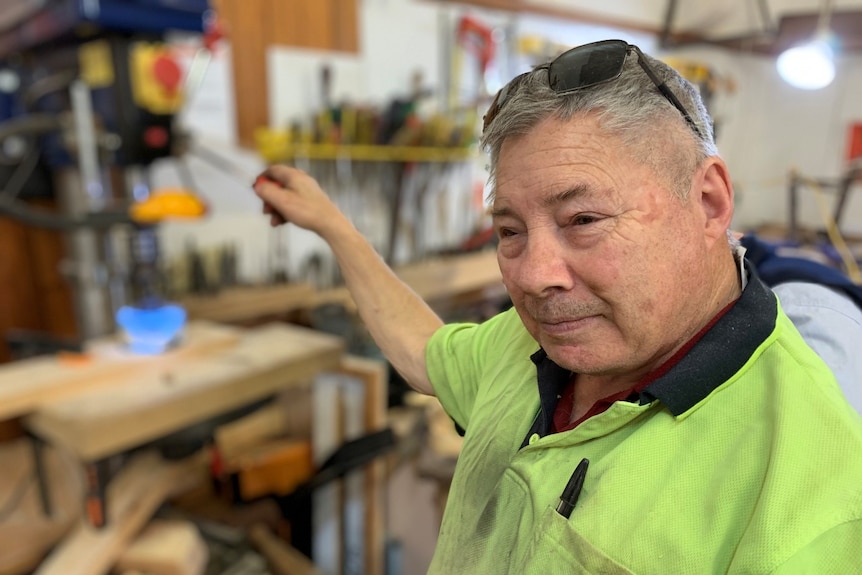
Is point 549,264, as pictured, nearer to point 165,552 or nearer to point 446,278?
point 165,552

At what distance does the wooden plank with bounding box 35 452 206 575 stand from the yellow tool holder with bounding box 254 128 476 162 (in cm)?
97

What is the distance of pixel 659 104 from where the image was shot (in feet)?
1.71

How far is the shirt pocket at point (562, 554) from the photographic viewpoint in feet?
1.61

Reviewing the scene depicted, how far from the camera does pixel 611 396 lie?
1.93 feet

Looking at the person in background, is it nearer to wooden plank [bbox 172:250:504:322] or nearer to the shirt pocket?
the shirt pocket

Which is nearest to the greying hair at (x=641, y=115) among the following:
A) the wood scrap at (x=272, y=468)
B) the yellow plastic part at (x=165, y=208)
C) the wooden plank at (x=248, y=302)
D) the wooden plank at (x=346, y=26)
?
the yellow plastic part at (x=165, y=208)

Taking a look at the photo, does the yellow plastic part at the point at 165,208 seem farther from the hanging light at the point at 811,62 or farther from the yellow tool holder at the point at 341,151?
the hanging light at the point at 811,62

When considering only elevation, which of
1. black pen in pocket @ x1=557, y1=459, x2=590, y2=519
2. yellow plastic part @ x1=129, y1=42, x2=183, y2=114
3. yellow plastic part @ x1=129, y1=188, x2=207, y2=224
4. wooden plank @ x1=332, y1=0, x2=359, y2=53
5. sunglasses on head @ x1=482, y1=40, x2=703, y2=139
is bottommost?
black pen in pocket @ x1=557, y1=459, x2=590, y2=519

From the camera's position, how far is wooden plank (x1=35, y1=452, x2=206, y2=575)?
3.62ft

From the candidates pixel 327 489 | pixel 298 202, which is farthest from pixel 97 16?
pixel 327 489

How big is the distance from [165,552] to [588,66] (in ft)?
3.90

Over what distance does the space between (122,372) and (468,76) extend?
2043mm

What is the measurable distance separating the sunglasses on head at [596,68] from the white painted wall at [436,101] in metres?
1.54

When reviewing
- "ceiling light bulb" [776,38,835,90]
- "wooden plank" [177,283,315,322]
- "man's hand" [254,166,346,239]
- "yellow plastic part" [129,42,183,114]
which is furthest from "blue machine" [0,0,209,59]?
"ceiling light bulb" [776,38,835,90]
